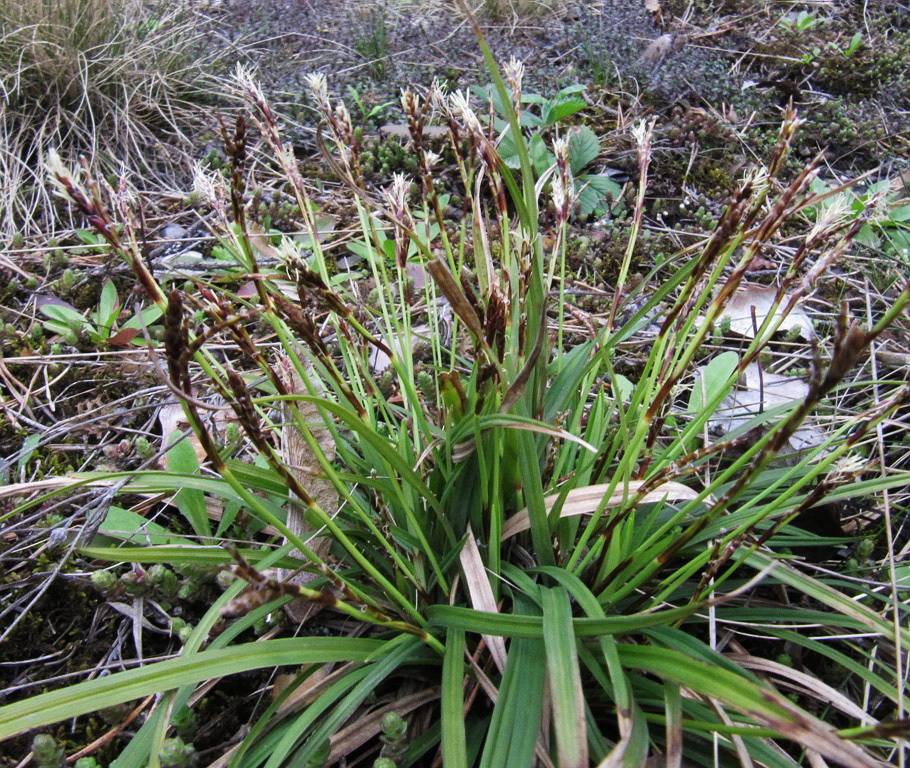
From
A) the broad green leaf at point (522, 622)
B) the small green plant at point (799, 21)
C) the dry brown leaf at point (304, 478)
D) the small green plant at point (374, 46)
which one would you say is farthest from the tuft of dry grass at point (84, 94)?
the small green plant at point (799, 21)

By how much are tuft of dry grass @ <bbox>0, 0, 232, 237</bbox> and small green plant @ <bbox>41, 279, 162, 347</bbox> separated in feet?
2.73

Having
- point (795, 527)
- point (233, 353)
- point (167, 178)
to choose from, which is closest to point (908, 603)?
point (795, 527)

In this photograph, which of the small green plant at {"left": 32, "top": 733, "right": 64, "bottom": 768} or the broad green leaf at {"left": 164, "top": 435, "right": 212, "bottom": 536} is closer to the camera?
the small green plant at {"left": 32, "top": 733, "right": 64, "bottom": 768}

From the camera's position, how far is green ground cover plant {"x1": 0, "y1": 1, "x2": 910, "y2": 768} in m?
0.83

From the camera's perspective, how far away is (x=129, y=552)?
37.5 inches

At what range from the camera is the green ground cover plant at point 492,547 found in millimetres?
831

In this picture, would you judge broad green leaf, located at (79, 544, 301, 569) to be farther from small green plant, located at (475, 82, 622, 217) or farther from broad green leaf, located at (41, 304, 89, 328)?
small green plant, located at (475, 82, 622, 217)

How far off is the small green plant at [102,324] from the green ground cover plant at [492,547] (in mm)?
541

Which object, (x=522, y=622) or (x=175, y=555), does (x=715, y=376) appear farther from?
(x=175, y=555)

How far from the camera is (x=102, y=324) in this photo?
201 cm

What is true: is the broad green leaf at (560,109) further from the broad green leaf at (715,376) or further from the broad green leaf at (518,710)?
the broad green leaf at (518,710)

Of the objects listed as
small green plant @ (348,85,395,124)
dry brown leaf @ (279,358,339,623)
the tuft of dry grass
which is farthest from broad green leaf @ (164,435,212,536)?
small green plant @ (348,85,395,124)

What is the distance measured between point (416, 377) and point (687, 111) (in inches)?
87.7

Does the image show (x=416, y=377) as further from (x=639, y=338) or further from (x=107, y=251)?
(x=107, y=251)
